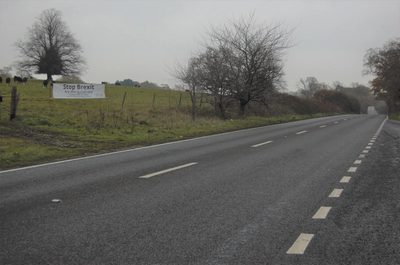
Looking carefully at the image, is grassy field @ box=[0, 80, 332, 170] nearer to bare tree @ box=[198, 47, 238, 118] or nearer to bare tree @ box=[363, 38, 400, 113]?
bare tree @ box=[198, 47, 238, 118]

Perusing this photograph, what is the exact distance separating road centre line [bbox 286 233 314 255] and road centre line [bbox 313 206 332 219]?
0.68 m

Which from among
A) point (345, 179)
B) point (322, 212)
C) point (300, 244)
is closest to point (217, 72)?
point (345, 179)

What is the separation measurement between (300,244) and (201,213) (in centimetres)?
142

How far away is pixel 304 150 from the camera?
1068 cm

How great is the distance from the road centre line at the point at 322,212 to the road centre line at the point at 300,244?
26.7 inches

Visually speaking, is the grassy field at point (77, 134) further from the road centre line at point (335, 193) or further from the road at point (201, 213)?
the road centre line at point (335, 193)


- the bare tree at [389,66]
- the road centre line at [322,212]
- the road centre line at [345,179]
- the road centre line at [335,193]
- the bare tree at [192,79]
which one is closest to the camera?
the road centre line at [322,212]

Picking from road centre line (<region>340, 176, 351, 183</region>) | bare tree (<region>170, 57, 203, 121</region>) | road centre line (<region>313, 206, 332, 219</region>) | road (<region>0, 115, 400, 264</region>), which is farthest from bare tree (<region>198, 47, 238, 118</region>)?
road centre line (<region>313, 206, 332, 219</region>)

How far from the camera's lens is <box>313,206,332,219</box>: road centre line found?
172 inches

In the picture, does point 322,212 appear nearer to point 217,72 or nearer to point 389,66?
point 217,72

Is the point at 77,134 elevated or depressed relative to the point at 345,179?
depressed

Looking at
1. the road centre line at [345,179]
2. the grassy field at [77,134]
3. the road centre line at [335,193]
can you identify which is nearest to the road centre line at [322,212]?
the road centre line at [335,193]

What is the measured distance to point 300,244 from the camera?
3.50m

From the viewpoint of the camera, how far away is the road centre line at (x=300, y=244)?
335 centimetres
